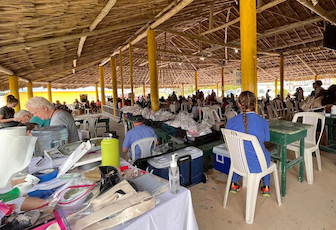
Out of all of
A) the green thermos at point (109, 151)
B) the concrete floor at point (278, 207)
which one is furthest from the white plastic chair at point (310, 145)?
the green thermos at point (109, 151)

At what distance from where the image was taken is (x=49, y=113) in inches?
98.2

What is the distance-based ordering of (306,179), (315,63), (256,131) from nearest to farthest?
(256,131), (306,179), (315,63)

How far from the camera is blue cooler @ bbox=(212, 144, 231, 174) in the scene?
120 inches

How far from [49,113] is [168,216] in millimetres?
2178

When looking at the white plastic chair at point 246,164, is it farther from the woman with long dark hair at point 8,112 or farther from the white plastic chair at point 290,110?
the white plastic chair at point 290,110

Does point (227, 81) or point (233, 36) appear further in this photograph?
point (227, 81)

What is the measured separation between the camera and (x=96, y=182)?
113 cm

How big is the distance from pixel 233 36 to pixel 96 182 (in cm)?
1143

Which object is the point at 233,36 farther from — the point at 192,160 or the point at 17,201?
the point at 17,201

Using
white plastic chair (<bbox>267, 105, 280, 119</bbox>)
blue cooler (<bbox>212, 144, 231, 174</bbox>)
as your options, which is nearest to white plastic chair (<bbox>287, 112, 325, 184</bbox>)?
blue cooler (<bbox>212, 144, 231, 174</bbox>)

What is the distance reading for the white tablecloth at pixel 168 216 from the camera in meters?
0.95

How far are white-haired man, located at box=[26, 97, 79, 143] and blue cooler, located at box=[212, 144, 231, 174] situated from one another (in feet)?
7.14

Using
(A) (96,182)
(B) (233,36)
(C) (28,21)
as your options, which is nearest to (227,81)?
(B) (233,36)

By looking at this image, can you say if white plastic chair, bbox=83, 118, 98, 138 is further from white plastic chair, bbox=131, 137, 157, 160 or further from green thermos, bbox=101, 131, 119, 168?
green thermos, bbox=101, 131, 119, 168
